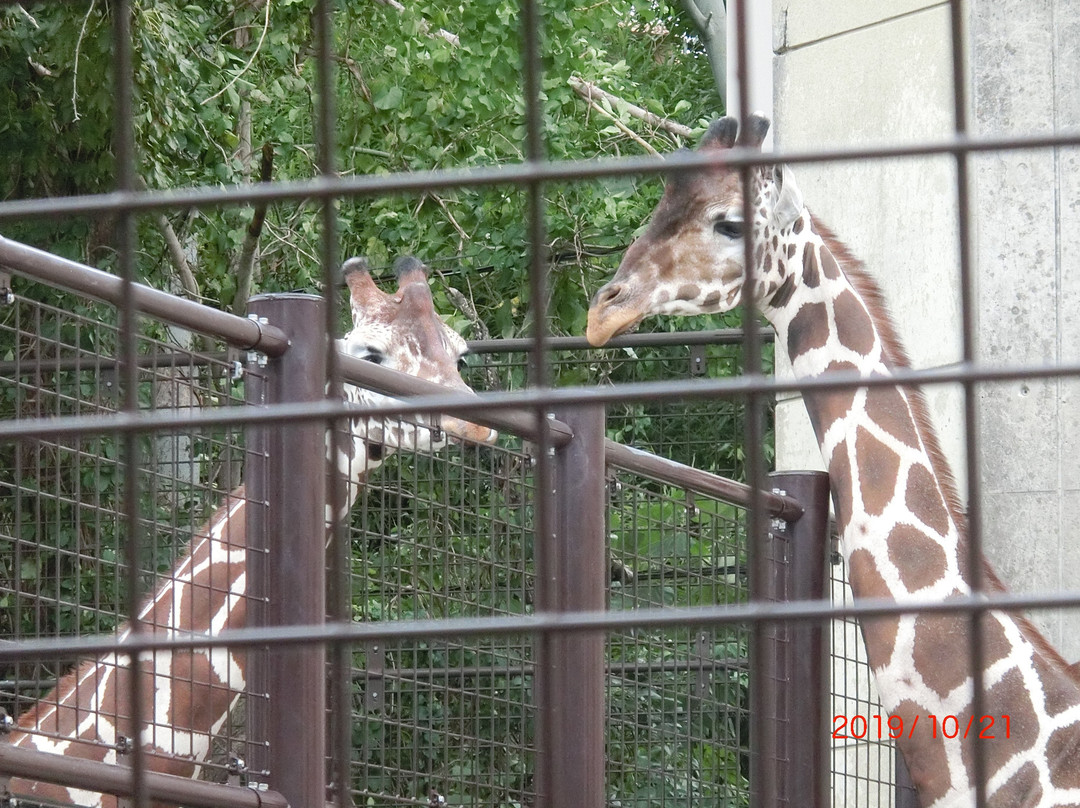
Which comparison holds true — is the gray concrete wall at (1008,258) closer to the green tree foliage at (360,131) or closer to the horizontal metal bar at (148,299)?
the horizontal metal bar at (148,299)

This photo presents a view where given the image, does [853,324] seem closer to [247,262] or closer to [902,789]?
[902,789]

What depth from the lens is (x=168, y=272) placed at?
7484 mm

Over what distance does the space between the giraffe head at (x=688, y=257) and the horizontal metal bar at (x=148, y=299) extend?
1.36m

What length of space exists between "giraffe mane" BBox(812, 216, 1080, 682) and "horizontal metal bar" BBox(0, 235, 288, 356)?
152 centimetres

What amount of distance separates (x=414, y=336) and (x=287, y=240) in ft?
11.9

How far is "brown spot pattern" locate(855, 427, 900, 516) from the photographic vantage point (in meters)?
3.62

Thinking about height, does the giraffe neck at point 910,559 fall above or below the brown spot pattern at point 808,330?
below

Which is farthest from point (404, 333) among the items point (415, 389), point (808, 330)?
point (415, 389)

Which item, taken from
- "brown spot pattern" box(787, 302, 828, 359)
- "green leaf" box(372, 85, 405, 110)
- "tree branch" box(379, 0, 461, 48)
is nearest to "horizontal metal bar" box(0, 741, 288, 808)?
"brown spot pattern" box(787, 302, 828, 359)

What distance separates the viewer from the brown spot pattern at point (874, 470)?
11.9 ft

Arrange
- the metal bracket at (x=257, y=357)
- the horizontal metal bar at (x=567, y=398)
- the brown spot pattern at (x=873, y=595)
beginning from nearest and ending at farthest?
the horizontal metal bar at (x=567, y=398), the metal bracket at (x=257, y=357), the brown spot pattern at (x=873, y=595)

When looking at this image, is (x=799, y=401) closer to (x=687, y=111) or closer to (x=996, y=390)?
(x=996, y=390)

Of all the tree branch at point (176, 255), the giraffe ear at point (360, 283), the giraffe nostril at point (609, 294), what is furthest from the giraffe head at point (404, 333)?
the tree branch at point (176, 255)

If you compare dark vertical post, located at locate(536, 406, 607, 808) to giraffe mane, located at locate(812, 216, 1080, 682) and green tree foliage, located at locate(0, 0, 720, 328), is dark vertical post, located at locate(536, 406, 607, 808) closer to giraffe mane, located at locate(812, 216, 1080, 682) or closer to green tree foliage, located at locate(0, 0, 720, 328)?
giraffe mane, located at locate(812, 216, 1080, 682)
